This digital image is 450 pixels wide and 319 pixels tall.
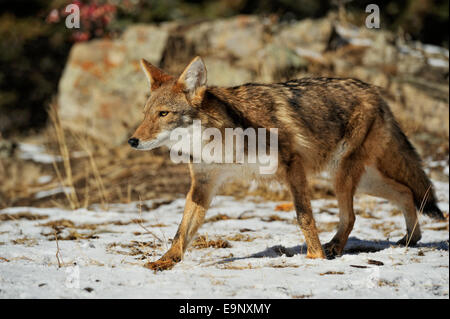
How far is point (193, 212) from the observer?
4.73 metres

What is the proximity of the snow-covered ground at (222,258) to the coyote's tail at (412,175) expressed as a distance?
15.7 inches

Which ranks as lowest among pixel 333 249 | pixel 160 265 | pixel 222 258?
pixel 333 249

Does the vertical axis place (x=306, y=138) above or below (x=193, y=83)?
below

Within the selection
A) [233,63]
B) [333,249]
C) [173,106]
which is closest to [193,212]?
[173,106]

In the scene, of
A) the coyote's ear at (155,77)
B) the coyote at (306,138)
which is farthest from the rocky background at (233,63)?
the coyote's ear at (155,77)

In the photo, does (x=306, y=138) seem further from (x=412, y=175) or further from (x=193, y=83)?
(x=412, y=175)

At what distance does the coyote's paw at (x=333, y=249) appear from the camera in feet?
16.4

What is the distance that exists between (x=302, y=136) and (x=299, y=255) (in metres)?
1.19

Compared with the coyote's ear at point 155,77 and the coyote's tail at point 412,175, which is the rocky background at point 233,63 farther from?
the coyote's ear at point 155,77

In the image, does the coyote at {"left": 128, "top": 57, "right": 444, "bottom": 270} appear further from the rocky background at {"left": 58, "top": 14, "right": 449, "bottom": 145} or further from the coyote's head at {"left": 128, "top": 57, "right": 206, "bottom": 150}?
the rocky background at {"left": 58, "top": 14, "right": 449, "bottom": 145}

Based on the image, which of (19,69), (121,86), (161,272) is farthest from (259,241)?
(19,69)

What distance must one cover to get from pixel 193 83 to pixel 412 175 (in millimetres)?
2793

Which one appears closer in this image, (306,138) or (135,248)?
(135,248)

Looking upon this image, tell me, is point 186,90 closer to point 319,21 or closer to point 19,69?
point 319,21
